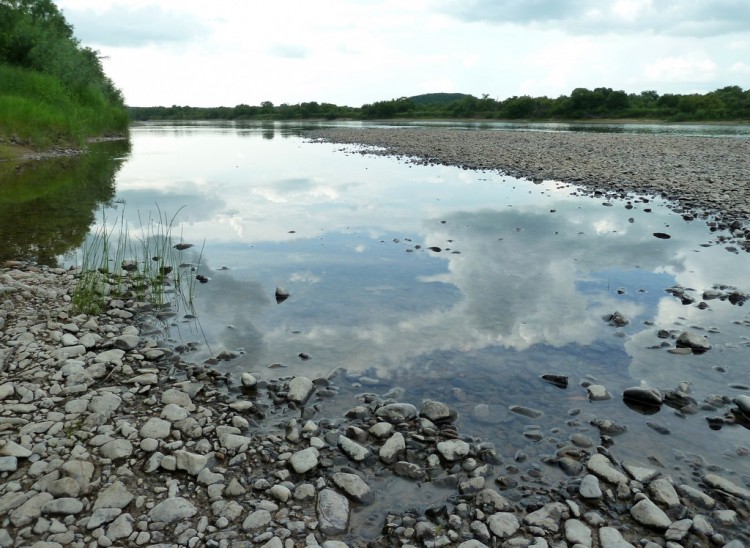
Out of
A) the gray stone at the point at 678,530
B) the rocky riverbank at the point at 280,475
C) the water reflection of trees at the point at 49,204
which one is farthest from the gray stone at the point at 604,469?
the water reflection of trees at the point at 49,204

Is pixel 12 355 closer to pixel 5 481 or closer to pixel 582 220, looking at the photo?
pixel 5 481

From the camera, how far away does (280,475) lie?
5.02m

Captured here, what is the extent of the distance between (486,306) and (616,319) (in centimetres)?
230

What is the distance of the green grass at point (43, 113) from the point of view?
1305 inches

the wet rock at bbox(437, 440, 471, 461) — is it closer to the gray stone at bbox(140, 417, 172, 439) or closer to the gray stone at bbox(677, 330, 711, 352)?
the gray stone at bbox(140, 417, 172, 439)

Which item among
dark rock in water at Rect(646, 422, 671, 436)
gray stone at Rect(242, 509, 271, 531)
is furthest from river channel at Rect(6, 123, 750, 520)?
gray stone at Rect(242, 509, 271, 531)

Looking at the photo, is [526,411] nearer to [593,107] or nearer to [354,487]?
[354,487]

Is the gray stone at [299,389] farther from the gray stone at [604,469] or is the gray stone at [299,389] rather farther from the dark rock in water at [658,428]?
the dark rock in water at [658,428]

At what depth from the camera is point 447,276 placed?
38.4 ft

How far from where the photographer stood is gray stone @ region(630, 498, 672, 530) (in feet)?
14.3

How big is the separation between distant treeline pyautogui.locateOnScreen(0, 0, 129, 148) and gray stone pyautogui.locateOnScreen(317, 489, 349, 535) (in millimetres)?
36357

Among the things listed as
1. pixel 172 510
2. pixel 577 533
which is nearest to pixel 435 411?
pixel 577 533

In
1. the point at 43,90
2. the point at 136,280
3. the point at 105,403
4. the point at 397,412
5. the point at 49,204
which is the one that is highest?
the point at 43,90

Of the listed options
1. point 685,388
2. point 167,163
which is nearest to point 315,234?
point 685,388
